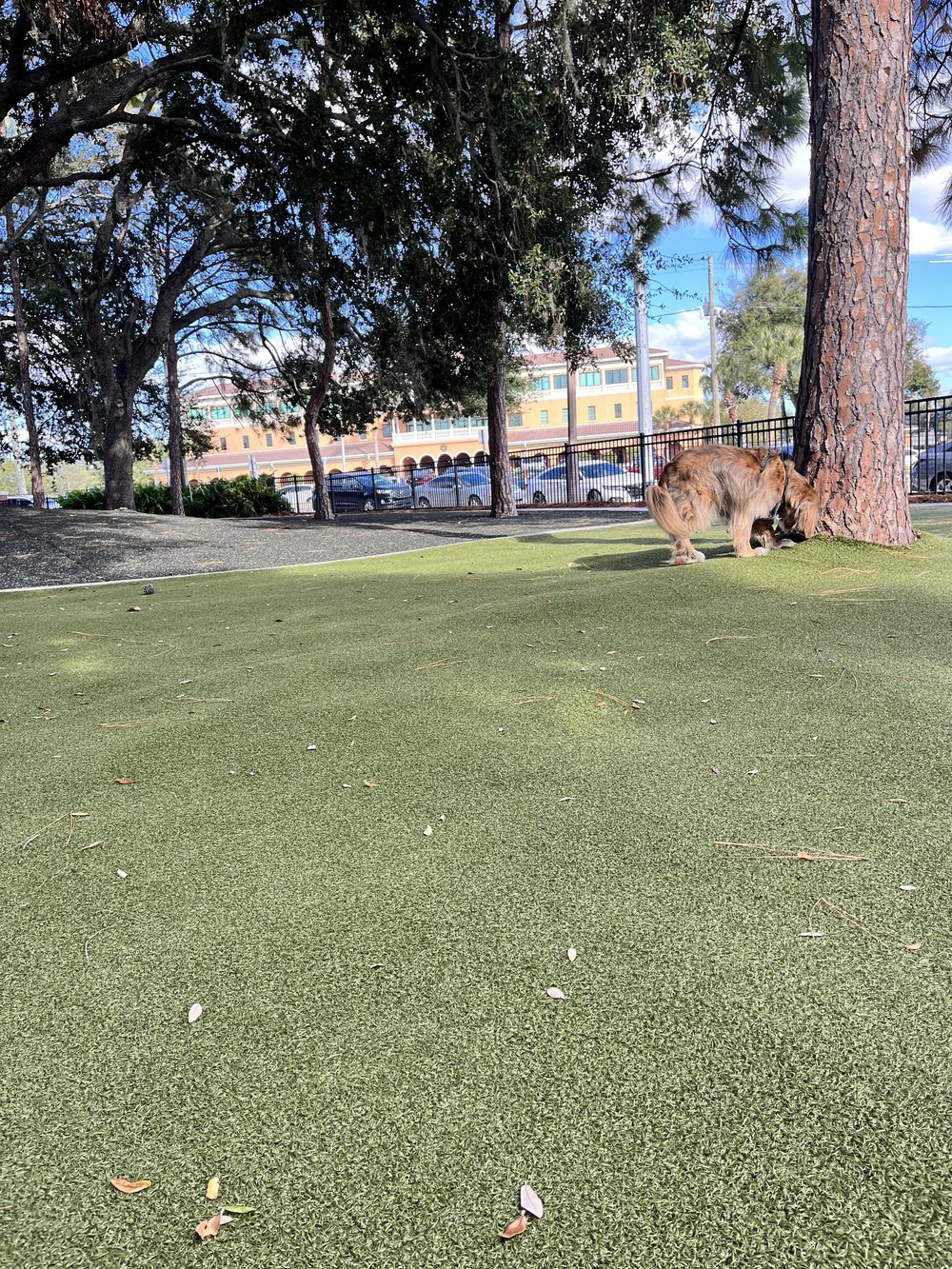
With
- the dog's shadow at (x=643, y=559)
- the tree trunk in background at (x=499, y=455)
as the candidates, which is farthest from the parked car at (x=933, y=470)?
the dog's shadow at (x=643, y=559)

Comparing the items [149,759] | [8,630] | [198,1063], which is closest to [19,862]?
[149,759]

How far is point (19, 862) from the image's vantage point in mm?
2279

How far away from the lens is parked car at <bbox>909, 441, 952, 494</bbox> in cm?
1663

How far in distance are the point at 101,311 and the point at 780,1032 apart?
26487 millimetres

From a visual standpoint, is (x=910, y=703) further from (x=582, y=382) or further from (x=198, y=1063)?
(x=582, y=382)

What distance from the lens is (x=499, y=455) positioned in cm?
1775

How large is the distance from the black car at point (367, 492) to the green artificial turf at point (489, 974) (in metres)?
28.5

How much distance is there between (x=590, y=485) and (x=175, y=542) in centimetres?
1670

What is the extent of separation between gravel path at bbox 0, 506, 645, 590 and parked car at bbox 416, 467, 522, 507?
1133 centimetres

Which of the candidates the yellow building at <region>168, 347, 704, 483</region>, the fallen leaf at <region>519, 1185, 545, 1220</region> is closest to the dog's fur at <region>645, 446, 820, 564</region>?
the fallen leaf at <region>519, 1185, 545, 1220</region>

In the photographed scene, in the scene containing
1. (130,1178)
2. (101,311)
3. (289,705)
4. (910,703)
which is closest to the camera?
(130,1178)

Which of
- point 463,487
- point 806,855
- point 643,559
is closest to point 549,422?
point 463,487

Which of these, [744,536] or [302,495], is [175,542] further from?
[302,495]

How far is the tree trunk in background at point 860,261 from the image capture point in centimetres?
588
